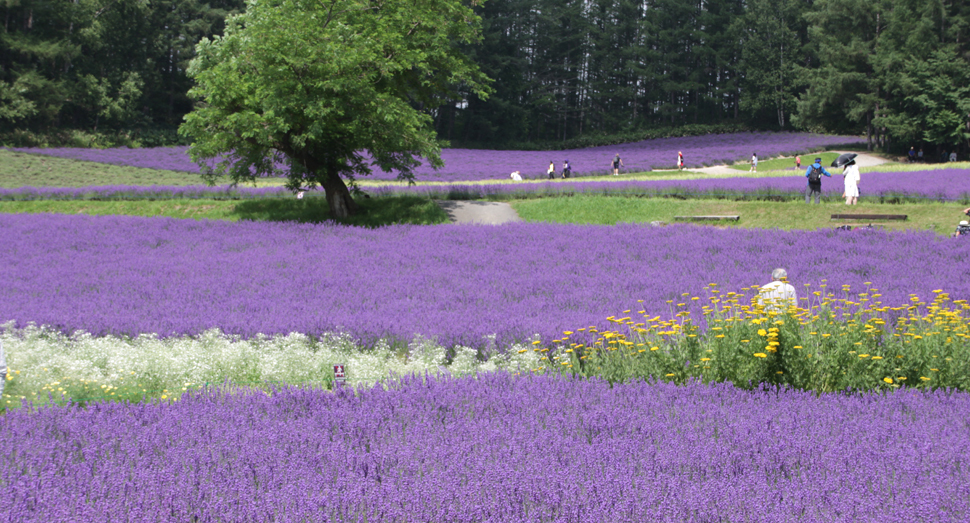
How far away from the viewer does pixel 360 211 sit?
928 inches

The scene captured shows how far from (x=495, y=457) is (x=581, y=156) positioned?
54154 millimetres

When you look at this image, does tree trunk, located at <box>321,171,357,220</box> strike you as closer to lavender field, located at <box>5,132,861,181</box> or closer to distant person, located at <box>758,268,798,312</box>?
lavender field, located at <box>5,132,861,181</box>

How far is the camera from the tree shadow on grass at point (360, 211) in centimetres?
2242

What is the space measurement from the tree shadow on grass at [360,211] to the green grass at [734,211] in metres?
3.82

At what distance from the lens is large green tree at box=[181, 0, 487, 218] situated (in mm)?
19844

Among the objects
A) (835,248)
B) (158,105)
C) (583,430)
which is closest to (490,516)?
(583,430)

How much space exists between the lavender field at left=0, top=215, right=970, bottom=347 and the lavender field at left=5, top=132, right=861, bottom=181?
68.7ft

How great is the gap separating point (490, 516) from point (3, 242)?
19757 mm

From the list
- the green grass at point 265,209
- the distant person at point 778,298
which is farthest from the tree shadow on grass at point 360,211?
the distant person at point 778,298

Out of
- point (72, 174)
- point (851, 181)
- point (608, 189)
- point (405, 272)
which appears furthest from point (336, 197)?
point (72, 174)

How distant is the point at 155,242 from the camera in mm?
18062

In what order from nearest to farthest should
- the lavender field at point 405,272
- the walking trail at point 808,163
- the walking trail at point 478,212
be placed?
the lavender field at point 405,272, the walking trail at point 478,212, the walking trail at point 808,163

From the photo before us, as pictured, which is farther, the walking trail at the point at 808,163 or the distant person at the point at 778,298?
the walking trail at the point at 808,163

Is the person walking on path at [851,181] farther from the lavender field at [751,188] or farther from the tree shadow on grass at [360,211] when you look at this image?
the tree shadow on grass at [360,211]
